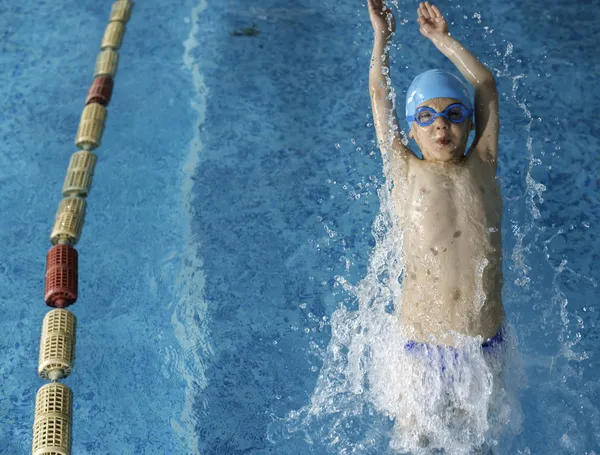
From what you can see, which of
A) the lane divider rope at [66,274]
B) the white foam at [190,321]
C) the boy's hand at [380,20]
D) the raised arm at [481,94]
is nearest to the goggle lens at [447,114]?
the raised arm at [481,94]

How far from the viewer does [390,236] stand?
3.45m

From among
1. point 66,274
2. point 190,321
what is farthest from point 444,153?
point 66,274

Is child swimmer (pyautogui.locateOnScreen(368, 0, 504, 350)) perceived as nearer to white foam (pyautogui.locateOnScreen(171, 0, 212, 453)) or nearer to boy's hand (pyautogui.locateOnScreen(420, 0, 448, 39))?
boy's hand (pyautogui.locateOnScreen(420, 0, 448, 39))

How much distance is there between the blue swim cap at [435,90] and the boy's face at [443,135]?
2 centimetres

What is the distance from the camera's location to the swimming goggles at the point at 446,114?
291 centimetres

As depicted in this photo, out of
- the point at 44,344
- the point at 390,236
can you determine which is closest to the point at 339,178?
Result: the point at 390,236

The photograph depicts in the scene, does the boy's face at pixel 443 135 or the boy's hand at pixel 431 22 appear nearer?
the boy's face at pixel 443 135

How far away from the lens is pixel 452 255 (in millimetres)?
2805

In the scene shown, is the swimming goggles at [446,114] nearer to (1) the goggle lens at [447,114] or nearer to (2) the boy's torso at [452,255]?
(1) the goggle lens at [447,114]

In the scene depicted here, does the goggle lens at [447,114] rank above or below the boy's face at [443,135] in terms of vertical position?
A: above

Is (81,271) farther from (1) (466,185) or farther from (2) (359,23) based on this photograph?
(2) (359,23)

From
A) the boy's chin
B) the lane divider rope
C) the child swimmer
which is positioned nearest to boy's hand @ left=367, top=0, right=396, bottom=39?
the child swimmer

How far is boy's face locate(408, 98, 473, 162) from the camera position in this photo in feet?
9.51

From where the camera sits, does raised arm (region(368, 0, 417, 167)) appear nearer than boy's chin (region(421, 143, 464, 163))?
No
